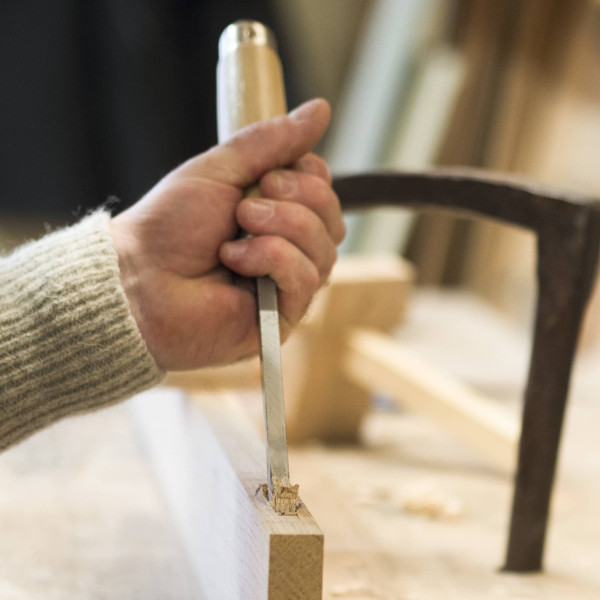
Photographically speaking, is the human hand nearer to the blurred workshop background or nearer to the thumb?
the thumb

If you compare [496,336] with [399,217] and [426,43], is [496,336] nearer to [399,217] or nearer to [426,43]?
[399,217]

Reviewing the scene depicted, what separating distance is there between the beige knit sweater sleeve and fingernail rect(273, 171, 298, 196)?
12 cm

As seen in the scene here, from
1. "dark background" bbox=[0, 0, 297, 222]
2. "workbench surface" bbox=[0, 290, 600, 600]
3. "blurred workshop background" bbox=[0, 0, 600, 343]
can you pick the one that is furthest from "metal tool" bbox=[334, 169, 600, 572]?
"dark background" bbox=[0, 0, 297, 222]

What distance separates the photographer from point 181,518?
1.90 ft

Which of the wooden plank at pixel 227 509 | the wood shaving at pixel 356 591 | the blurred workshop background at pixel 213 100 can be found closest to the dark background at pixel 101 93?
the blurred workshop background at pixel 213 100

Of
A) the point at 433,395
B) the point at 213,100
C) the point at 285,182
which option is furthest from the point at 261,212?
the point at 213,100

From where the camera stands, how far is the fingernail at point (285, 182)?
0.51 meters

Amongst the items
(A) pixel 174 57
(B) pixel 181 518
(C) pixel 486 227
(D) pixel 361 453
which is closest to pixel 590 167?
(C) pixel 486 227

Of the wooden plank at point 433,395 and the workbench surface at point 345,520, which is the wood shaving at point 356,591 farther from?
the wooden plank at point 433,395

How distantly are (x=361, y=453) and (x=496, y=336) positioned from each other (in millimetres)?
623

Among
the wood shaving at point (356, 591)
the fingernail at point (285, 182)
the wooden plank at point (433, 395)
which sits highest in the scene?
the fingernail at point (285, 182)

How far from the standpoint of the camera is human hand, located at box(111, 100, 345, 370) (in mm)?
503

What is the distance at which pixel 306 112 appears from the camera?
52 centimetres

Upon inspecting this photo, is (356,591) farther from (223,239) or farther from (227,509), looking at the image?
(223,239)
